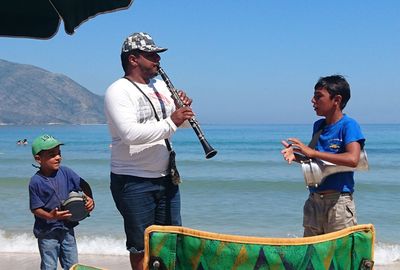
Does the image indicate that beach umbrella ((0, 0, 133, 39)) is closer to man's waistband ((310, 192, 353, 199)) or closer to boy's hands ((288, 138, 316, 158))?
boy's hands ((288, 138, 316, 158))

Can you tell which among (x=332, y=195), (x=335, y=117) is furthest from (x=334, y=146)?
(x=332, y=195)

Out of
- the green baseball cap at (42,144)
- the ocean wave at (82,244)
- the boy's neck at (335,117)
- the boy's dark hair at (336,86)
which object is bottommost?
the ocean wave at (82,244)

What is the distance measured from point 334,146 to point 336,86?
35cm

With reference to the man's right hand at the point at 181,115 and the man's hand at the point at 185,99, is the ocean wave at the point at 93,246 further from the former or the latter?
the man's right hand at the point at 181,115

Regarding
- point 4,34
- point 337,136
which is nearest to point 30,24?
point 4,34

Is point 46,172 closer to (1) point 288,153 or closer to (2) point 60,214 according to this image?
(2) point 60,214

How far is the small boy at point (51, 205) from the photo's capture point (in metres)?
3.55

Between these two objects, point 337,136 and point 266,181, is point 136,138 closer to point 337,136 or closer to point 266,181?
point 337,136

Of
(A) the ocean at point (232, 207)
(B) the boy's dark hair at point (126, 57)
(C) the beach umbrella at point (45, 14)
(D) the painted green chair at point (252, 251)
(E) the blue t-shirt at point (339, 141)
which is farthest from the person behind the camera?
(A) the ocean at point (232, 207)

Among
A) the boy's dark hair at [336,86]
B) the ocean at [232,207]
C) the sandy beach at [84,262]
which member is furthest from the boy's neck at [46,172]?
the ocean at [232,207]

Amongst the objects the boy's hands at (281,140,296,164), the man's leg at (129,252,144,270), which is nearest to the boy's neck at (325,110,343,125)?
the boy's hands at (281,140,296,164)

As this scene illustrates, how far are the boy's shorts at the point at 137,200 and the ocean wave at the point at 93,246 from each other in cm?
369

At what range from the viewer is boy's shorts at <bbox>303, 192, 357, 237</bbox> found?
329cm

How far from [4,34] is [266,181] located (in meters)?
15.2
